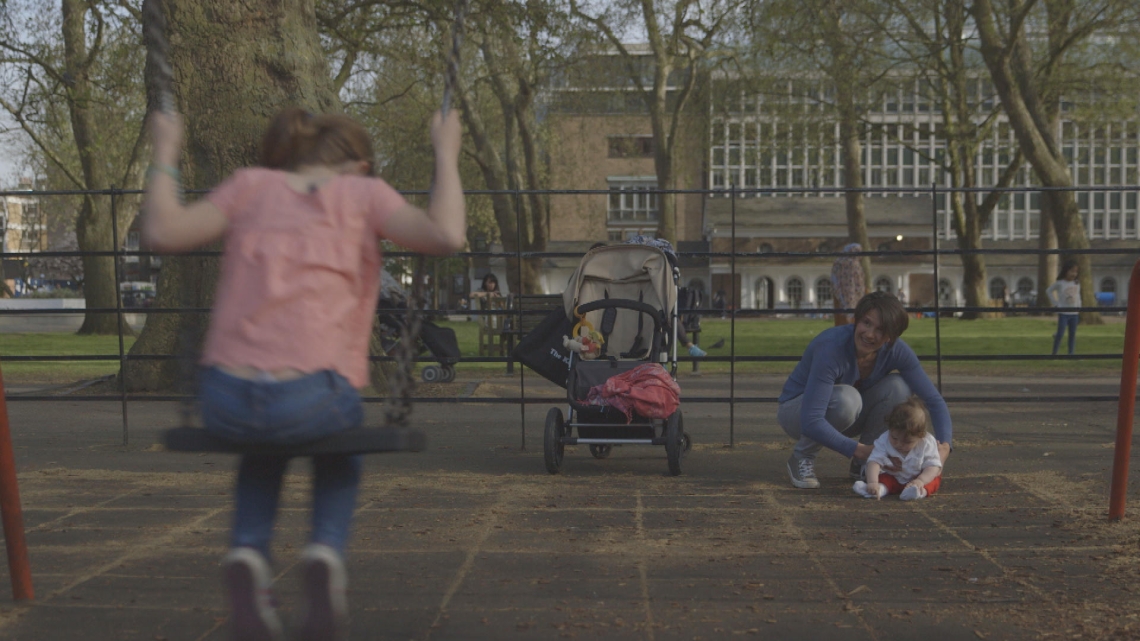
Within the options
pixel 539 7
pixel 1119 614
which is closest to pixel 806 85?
pixel 539 7

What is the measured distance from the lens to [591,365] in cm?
796

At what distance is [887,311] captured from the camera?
6.37 meters

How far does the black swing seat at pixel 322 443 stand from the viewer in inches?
113

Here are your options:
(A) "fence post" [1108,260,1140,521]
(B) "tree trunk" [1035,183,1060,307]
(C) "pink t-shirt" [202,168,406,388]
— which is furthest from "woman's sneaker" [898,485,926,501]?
(B) "tree trunk" [1035,183,1060,307]

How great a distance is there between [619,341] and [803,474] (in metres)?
1.79

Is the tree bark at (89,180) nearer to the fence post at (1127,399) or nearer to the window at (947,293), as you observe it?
the fence post at (1127,399)

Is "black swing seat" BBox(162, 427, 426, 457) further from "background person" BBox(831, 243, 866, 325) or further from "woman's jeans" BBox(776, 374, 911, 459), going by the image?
"background person" BBox(831, 243, 866, 325)

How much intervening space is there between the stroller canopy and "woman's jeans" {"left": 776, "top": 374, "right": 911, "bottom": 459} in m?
1.42

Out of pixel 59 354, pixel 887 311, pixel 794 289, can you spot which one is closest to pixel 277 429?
pixel 887 311

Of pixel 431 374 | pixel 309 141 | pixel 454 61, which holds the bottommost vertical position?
pixel 431 374

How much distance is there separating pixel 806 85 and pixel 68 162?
23548mm

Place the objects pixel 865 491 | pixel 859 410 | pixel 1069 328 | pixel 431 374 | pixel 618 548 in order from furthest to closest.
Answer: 1. pixel 1069 328
2. pixel 431 374
3. pixel 859 410
4. pixel 865 491
5. pixel 618 548

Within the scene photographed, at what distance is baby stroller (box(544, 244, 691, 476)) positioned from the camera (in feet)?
24.8

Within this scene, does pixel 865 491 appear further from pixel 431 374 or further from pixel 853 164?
pixel 853 164
